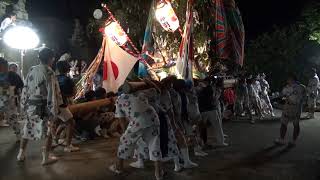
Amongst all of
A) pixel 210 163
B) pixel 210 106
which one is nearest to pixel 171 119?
pixel 210 163

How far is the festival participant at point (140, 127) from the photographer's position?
6832mm

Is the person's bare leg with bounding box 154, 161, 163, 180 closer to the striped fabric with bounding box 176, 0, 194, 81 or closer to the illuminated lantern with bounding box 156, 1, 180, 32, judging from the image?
the striped fabric with bounding box 176, 0, 194, 81

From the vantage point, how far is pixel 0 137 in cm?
1148

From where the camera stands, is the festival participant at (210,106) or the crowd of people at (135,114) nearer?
the crowd of people at (135,114)

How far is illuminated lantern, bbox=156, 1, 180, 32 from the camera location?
1302 cm

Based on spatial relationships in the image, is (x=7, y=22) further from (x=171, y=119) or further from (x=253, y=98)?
(x=171, y=119)

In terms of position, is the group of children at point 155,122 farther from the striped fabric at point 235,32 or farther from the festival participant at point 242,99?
the festival participant at point 242,99

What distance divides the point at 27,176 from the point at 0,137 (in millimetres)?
4681

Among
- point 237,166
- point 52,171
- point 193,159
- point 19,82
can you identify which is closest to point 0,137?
point 19,82

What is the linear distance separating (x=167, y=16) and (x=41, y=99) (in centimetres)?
627

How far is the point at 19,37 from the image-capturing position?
50.0ft

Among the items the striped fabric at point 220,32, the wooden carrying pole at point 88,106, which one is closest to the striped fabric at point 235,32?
the striped fabric at point 220,32

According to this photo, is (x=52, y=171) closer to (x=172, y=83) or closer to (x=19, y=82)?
(x=172, y=83)

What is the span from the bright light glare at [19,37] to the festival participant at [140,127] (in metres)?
9.57
